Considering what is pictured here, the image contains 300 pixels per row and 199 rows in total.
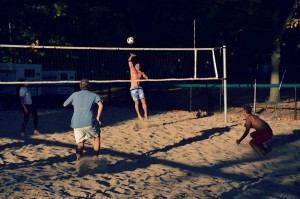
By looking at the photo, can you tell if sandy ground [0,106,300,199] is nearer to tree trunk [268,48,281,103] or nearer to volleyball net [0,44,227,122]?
volleyball net [0,44,227,122]

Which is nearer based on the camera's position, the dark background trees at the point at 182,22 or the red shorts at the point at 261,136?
the red shorts at the point at 261,136

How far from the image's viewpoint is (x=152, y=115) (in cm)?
1741

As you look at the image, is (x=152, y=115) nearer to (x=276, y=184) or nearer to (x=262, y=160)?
(x=262, y=160)

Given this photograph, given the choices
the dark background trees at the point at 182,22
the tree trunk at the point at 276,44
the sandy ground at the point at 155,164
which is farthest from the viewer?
the dark background trees at the point at 182,22

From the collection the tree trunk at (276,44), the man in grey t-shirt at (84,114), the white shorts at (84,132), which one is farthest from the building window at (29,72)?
→ the white shorts at (84,132)

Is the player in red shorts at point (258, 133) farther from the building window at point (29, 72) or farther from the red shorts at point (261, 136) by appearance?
the building window at point (29, 72)

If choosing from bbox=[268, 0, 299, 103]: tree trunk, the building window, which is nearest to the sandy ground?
the building window

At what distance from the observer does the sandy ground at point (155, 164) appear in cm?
747

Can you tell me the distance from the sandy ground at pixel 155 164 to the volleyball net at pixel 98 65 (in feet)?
24.1

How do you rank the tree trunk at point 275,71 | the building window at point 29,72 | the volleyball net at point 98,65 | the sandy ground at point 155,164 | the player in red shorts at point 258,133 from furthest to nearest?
the tree trunk at point 275,71
the volleyball net at point 98,65
the building window at point 29,72
the player in red shorts at point 258,133
the sandy ground at point 155,164

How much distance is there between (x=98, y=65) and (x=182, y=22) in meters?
5.38

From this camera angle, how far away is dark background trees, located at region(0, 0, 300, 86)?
2253cm

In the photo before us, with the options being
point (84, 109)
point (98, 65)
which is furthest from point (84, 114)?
point (98, 65)

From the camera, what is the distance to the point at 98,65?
26.0 m
